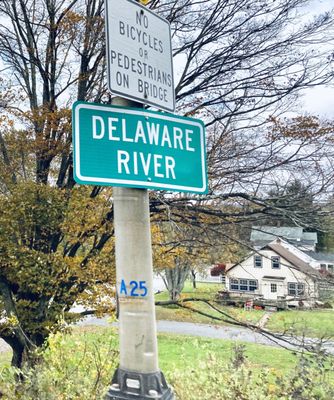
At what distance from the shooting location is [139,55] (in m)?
1.66

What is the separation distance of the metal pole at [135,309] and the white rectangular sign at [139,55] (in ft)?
1.43

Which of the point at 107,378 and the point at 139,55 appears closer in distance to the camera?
the point at 139,55

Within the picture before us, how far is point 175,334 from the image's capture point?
663 inches

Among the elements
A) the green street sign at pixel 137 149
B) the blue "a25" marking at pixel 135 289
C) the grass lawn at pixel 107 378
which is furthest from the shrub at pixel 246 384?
the green street sign at pixel 137 149

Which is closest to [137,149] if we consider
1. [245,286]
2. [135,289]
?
[135,289]

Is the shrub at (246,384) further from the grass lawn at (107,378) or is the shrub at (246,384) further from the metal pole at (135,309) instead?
the metal pole at (135,309)

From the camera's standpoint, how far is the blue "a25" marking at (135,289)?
1.53 metres

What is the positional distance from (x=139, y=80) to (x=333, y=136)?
505cm

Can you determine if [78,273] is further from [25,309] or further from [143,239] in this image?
[143,239]

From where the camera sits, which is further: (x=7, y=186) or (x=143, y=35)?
(x=7, y=186)

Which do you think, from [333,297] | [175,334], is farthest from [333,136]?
[175,334]

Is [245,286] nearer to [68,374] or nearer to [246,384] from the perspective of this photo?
[246,384]

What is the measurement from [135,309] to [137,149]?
65 cm

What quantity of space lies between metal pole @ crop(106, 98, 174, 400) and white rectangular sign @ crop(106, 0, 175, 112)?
43 centimetres
